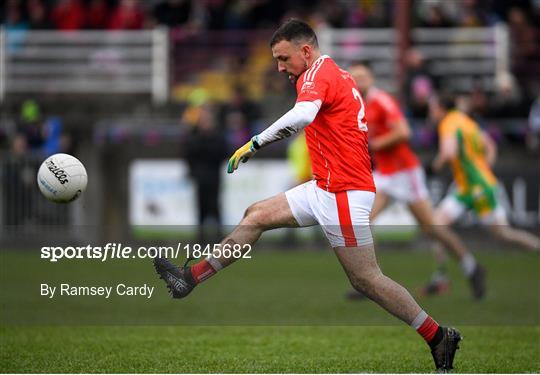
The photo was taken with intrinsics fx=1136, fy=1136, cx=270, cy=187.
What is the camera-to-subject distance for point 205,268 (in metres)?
7.76

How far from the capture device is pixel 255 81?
22.2 metres

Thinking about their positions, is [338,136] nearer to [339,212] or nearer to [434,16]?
[339,212]

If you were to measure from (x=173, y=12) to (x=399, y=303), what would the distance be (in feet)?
53.2

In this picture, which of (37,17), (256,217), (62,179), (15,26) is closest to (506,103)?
(37,17)

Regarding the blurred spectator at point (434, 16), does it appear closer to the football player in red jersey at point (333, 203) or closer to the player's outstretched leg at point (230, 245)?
the football player in red jersey at point (333, 203)

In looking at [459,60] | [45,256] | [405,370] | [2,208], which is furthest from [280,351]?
[459,60]

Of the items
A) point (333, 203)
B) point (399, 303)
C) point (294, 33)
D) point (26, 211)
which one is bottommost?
point (26, 211)

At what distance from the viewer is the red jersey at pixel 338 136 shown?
7.67 metres

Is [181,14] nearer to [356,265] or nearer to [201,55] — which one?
[201,55]

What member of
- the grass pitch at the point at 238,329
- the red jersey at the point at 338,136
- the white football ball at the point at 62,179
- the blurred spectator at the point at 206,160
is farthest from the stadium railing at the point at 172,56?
the white football ball at the point at 62,179

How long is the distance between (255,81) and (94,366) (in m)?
14.8

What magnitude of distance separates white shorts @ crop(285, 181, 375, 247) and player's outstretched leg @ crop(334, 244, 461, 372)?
88mm

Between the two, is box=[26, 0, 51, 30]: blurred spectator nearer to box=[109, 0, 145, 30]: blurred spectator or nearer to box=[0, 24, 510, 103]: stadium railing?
box=[0, 24, 510, 103]: stadium railing

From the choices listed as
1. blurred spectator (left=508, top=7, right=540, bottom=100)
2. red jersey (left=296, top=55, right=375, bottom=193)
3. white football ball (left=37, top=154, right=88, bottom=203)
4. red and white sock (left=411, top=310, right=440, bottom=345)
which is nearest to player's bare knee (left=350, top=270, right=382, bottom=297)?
red and white sock (left=411, top=310, right=440, bottom=345)
